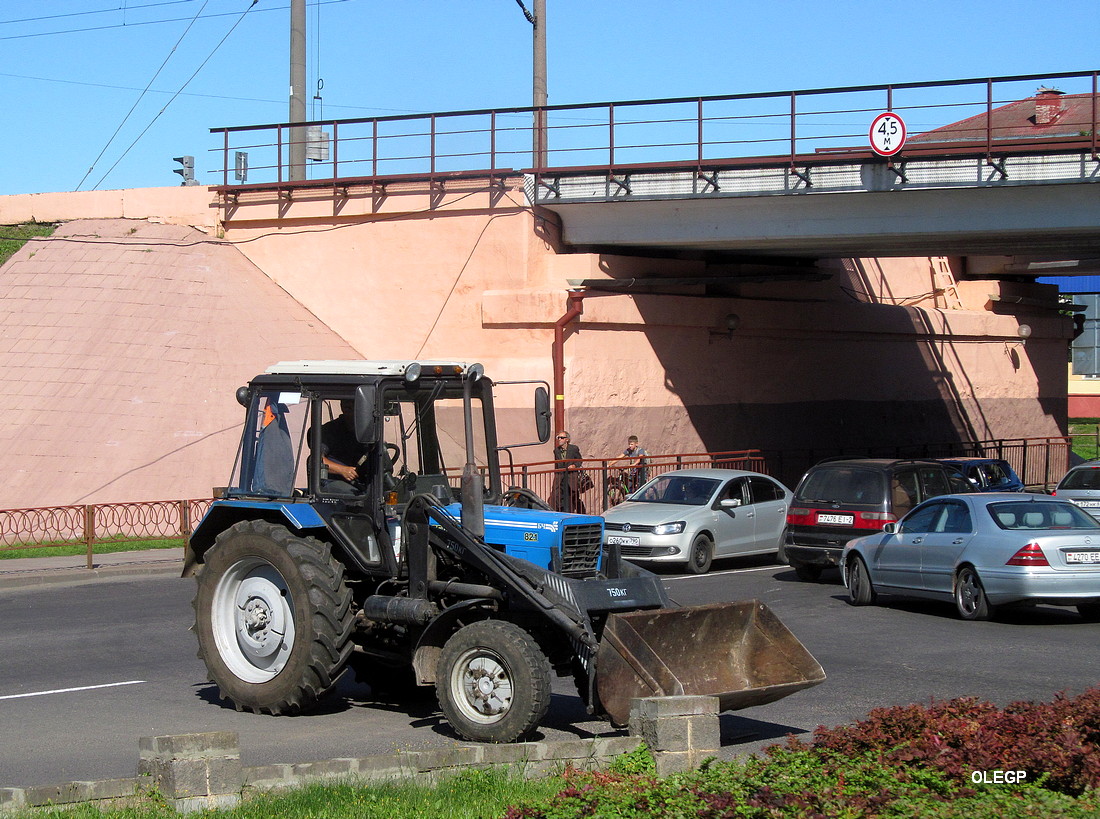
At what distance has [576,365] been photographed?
2469 centimetres

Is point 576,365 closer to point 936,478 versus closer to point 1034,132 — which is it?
point 936,478

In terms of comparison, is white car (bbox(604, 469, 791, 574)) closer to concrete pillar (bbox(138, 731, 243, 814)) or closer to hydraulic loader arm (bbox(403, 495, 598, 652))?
hydraulic loader arm (bbox(403, 495, 598, 652))

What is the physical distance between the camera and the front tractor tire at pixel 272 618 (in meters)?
8.32

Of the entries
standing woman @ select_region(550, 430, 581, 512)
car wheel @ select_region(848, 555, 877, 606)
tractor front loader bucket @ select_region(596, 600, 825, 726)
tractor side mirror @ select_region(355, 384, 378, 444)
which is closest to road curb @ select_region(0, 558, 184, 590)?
standing woman @ select_region(550, 430, 581, 512)

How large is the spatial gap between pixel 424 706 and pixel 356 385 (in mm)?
2520

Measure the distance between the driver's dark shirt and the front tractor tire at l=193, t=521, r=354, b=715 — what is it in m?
0.63

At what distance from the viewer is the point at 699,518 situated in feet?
60.8

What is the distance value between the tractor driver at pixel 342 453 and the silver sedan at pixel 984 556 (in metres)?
7.60

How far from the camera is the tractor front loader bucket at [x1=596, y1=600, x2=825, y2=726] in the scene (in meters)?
7.19

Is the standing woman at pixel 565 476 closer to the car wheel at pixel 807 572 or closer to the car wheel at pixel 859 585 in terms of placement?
the car wheel at pixel 807 572

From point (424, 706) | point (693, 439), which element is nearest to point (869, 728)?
point (424, 706)

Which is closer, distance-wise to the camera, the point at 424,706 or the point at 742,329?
the point at 424,706

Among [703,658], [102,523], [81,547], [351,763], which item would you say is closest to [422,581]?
[703,658]

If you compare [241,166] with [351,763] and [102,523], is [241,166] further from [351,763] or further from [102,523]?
[351,763]
